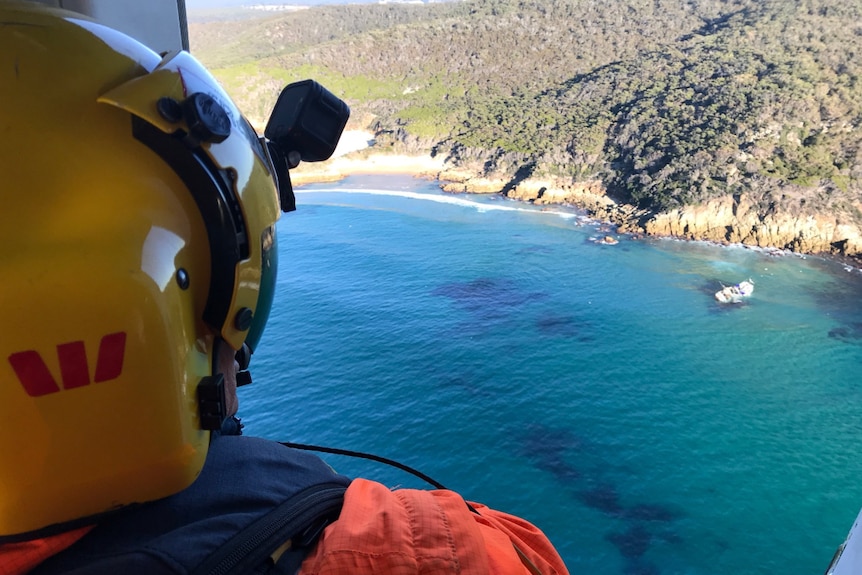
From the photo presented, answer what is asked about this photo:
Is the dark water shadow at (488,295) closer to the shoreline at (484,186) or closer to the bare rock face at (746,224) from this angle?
the shoreline at (484,186)

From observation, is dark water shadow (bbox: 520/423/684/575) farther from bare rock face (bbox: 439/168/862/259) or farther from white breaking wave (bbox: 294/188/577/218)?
white breaking wave (bbox: 294/188/577/218)

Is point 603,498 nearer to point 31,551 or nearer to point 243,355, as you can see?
point 243,355

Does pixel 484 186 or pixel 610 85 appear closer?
pixel 484 186

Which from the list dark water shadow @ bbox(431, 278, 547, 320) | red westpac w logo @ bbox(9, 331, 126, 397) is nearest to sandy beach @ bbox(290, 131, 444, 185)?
dark water shadow @ bbox(431, 278, 547, 320)

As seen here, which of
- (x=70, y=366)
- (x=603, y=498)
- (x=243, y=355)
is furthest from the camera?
(x=603, y=498)

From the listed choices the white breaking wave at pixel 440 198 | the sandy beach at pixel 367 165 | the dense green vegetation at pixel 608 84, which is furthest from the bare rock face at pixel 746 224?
the sandy beach at pixel 367 165

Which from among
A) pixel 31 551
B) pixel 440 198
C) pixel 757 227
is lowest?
pixel 757 227

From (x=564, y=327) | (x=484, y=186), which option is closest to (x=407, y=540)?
(x=564, y=327)
